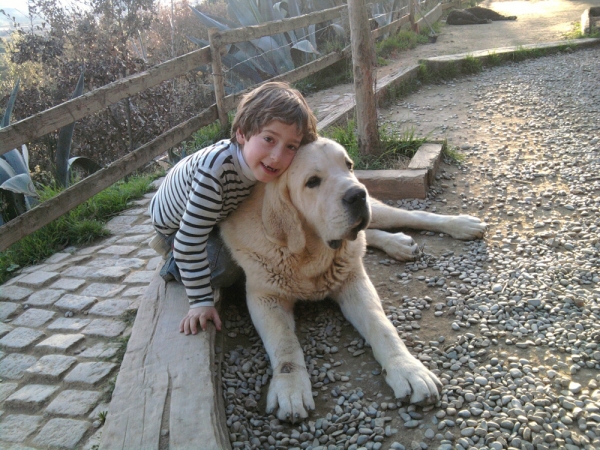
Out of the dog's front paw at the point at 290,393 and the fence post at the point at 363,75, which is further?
the fence post at the point at 363,75

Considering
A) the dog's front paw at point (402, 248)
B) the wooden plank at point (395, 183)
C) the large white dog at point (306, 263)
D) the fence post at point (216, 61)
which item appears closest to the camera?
the large white dog at point (306, 263)

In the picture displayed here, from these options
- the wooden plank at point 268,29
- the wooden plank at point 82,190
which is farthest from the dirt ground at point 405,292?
the wooden plank at point 82,190

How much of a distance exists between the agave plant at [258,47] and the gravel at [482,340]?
4.59 m

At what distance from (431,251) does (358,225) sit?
1197mm

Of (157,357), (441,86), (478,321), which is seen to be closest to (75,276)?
(157,357)

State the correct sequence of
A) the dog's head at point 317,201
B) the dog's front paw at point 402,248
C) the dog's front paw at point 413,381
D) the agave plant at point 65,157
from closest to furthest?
the dog's front paw at point 413,381 < the dog's head at point 317,201 < the dog's front paw at point 402,248 < the agave plant at point 65,157

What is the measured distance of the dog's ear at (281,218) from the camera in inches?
101

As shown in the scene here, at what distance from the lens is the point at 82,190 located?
4.58 metres

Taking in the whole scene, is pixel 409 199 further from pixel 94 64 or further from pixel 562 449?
pixel 94 64

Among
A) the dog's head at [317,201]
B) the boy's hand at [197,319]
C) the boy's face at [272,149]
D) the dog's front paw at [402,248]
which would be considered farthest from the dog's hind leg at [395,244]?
the boy's hand at [197,319]

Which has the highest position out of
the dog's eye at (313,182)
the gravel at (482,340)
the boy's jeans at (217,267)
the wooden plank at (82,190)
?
the dog's eye at (313,182)

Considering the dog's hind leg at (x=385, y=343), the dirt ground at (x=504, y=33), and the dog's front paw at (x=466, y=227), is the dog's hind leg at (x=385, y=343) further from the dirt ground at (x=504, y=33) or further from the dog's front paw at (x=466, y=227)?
the dirt ground at (x=504, y=33)

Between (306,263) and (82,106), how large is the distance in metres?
2.75

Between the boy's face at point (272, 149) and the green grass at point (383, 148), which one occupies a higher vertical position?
the boy's face at point (272, 149)
